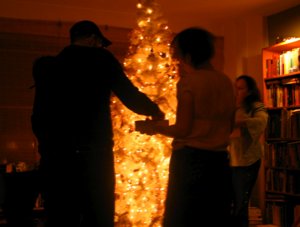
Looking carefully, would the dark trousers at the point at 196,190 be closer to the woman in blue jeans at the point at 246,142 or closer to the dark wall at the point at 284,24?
the woman in blue jeans at the point at 246,142

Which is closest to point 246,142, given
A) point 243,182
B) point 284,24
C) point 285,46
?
point 243,182

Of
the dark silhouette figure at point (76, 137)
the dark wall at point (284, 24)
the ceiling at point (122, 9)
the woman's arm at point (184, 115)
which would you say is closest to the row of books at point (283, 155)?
the dark wall at point (284, 24)

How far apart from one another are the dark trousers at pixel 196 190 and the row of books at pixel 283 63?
292 cm

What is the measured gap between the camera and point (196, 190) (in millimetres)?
1696

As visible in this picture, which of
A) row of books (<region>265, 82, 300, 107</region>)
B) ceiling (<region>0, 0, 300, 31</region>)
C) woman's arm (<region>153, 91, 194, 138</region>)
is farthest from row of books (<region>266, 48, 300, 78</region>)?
woman's arm (<region>153, 91, 194, 138</region>)

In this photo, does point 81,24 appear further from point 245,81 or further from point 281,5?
point 281,5

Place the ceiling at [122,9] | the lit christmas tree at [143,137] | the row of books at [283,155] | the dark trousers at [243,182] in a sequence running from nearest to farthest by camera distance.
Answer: the lit christmas tree at [143,137], the dark trousers at [243,182], the row of books at [283,155], the ceiling at [122,9]

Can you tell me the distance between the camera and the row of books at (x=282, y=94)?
433 centimetres

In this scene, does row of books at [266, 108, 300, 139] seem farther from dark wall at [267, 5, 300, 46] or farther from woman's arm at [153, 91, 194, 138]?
woman's arm at [153, 91, 194, 138]

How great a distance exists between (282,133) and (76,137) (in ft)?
10.5

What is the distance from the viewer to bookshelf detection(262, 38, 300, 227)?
170 inches

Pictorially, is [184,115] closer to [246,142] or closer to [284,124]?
[246,142]

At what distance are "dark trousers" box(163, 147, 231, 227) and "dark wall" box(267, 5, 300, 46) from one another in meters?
3.32

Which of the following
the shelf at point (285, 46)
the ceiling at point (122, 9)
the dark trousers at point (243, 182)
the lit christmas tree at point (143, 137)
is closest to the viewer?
the lit christmas tree at point (143, 137)
